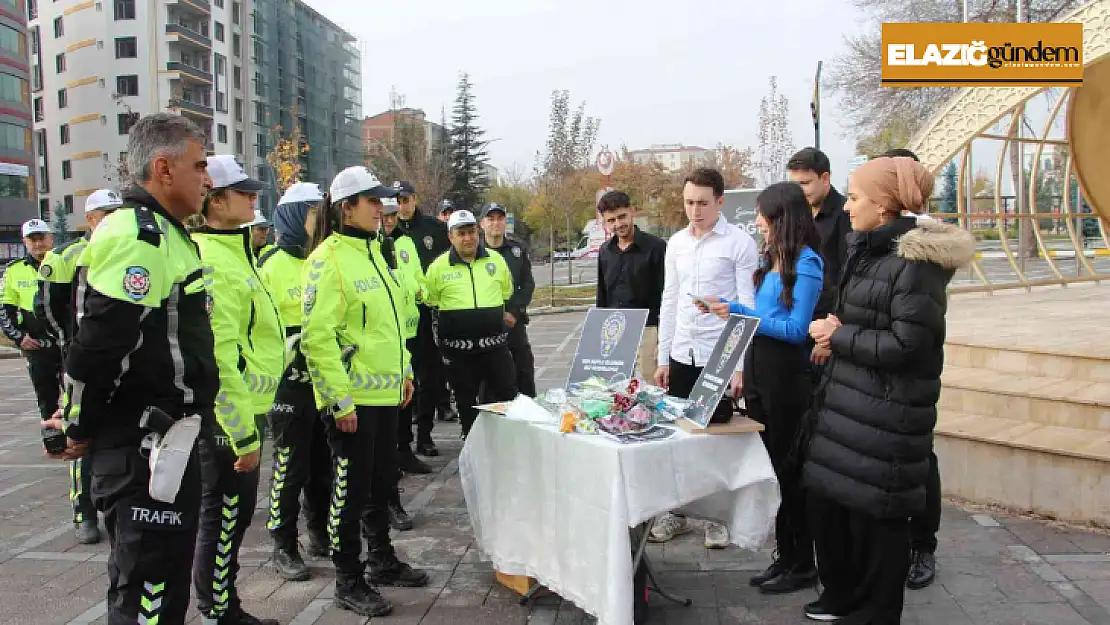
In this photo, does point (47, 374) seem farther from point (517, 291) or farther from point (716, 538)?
point (716, 538)

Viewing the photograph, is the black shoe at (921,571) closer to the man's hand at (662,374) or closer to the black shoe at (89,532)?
the man's hand at (662,374)

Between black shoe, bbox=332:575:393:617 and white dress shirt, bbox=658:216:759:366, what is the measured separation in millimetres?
2065

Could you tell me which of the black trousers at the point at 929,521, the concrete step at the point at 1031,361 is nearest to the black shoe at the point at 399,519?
the black trousers at the point at 929,521

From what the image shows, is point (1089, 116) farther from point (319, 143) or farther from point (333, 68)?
point (333, 68)

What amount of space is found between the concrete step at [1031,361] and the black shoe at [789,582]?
10.3ft

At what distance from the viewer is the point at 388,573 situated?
14.0ft

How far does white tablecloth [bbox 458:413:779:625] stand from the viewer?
3203mm

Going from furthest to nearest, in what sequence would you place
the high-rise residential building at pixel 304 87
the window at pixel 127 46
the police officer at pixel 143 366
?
1. the high-rise residential building at pixel 304 87
2. the window at pixel 127 46
3. the police officer at pixel 143 366

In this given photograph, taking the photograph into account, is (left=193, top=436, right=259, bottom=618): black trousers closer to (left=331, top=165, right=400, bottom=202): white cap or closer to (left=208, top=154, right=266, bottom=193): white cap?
(left=208, top=154, right=266, bottom=193): white cap

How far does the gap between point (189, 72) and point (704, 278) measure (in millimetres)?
58708

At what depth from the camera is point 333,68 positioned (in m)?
70.1

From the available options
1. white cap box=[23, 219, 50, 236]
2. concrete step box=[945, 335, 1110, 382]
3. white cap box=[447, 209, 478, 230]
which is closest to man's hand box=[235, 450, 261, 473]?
white cap box=[447, 209, 478, 230]

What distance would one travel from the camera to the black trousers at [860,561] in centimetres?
329

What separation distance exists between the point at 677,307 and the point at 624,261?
2.25 ft
